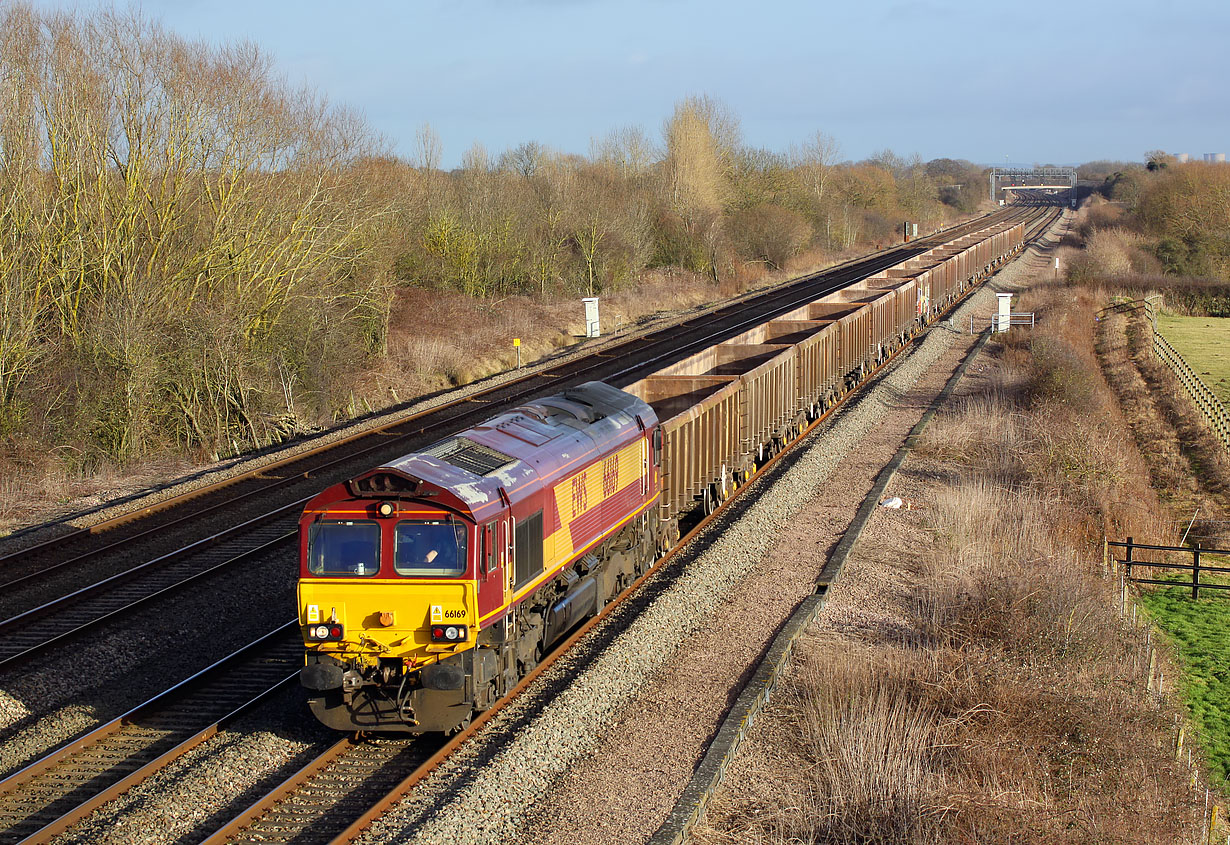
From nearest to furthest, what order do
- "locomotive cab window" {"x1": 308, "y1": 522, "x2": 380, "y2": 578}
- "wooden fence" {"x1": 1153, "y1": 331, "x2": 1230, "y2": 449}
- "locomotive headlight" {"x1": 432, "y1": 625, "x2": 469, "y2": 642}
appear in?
"locomotive headlight" {"x1": 432, "y1": 625, "x2": 469, "y2": 642}
"locomotive cab window" {"x1": 308, "y1": 522, "x2": 380, "y2": 578}
"wooden fence" {"x1": 1153, "y1": 331, "x2": 1230, "y2": 449}

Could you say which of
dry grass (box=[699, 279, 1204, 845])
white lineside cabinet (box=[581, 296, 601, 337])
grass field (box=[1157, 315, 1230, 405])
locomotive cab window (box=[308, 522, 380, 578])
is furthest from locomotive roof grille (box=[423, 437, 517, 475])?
grass field (box=[1157, 315, 1230, 405])

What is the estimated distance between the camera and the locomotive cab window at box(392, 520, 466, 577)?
939 centimetres

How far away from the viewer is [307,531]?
9500mm

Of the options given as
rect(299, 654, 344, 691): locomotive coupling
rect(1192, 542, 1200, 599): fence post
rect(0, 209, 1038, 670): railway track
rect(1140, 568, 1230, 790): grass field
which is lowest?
rect(1140, 568, 1230, 790): grass field

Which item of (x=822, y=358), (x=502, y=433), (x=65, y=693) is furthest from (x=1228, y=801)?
(x=822, y=358)

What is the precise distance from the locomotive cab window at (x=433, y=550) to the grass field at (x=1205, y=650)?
867 centimetres

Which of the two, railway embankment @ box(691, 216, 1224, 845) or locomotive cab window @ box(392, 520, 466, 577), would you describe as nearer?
railway embankment @ box(691, 216, 1224, 845)

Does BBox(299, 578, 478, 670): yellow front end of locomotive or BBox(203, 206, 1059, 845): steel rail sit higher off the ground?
BBox(299, 578, 478, 670): yellow front end of locomotive

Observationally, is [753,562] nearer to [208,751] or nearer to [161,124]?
[208,751]

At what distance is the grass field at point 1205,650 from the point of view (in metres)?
12.5

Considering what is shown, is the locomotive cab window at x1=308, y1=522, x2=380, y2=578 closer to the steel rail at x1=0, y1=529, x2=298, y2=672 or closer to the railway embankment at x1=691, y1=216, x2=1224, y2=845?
the railway embankment at x1=691, y1=216, x2=1224, y2=845

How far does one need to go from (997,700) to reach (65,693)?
9.98 meters

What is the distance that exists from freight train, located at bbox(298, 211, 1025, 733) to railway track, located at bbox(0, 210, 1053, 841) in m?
0.41

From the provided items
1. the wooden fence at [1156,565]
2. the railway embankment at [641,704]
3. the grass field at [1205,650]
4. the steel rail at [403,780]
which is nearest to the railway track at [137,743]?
the steel rail at [403,780]
